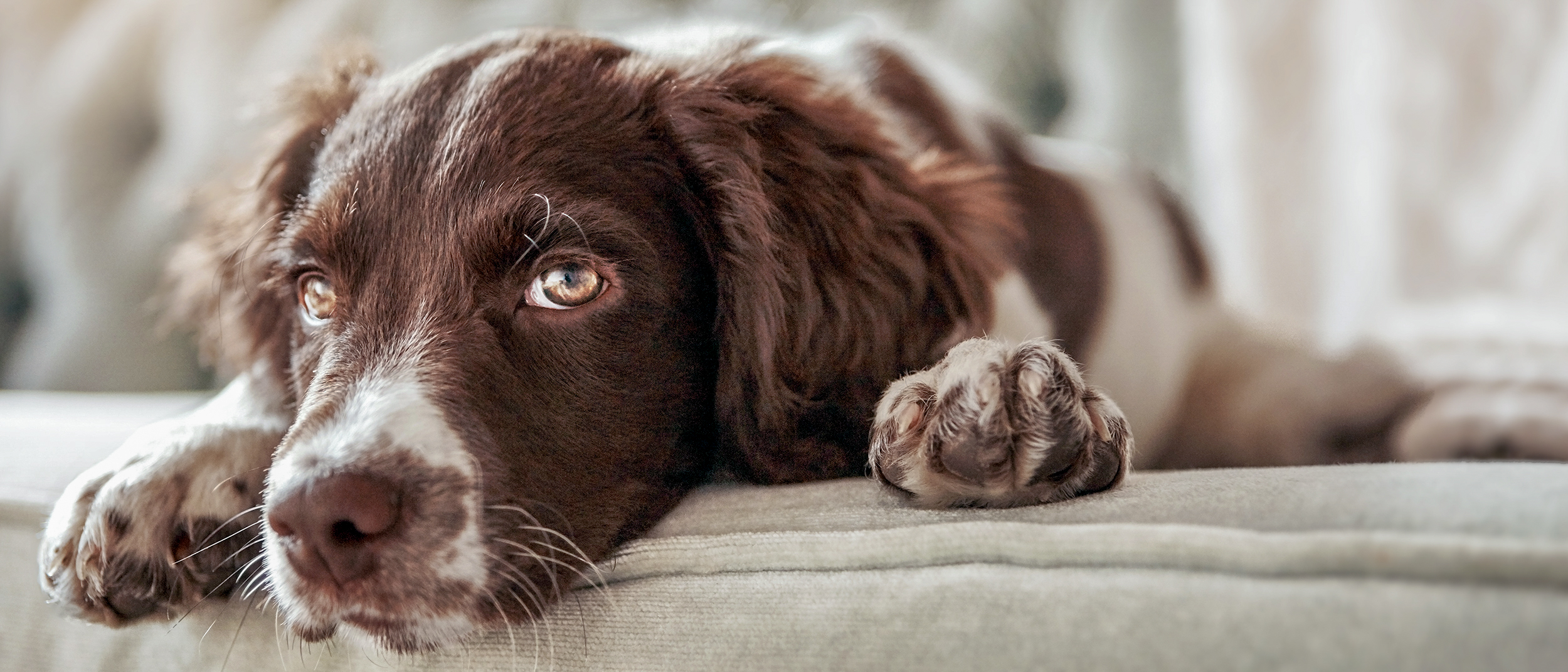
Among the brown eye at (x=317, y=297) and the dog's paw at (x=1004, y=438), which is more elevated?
the dog's paw at (x=1004, y=438)

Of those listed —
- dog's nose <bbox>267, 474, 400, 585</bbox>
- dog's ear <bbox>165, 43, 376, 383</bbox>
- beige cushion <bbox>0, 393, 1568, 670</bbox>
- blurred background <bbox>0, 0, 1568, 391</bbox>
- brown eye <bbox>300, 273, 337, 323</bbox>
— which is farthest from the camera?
blurred background <bbox>0, 0, 1568, 391</bbox>

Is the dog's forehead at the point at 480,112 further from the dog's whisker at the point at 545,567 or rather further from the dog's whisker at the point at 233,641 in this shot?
the dog's whisker at the point at 233,641

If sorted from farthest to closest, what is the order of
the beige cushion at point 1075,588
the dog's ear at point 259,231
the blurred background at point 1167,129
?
the blurred background at point 1167,129
the dog's ear at point 259,231
the beige cushion at point 1075,588

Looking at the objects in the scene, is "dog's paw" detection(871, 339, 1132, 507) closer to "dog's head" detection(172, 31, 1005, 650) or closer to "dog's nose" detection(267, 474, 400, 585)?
"dog's head" detection(172, 31, 1005, 650)

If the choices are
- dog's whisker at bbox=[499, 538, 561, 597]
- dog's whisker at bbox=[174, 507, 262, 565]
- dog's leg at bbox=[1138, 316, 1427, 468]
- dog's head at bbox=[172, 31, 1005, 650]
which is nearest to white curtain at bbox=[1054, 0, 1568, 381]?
dog's leg at bbox=[1138, 316, 1427, 468]

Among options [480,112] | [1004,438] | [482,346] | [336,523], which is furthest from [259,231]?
[1004,438]

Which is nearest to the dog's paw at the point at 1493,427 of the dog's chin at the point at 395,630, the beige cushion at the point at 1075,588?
the beige cushion at the point at 1075,588

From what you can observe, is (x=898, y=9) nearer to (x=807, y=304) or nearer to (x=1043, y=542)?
(x=807, y=304)
